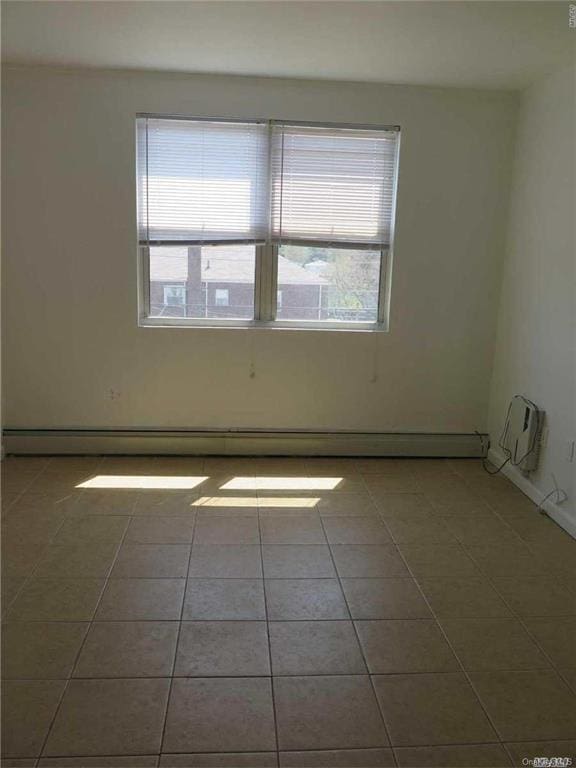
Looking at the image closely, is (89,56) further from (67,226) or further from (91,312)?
(91,312)

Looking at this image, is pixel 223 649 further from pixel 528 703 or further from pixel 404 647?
pixel 528 703

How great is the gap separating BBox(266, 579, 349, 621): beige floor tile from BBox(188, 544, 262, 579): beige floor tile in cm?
14

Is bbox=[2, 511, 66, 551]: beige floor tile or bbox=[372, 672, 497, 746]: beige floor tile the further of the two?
bbox=[2, 511, 66, 551]: beige floor tile

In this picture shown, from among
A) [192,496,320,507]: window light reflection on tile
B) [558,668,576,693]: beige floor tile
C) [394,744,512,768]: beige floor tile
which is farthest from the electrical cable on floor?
[394,744,512,768]: beige floor tile

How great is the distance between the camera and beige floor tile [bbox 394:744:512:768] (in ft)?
6.09

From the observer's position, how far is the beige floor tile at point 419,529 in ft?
10.9

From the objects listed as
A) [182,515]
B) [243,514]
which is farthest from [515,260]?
[182,515]

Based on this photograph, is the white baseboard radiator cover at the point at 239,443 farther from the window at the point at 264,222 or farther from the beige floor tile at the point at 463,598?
the beige floor tile at the point at 463,598

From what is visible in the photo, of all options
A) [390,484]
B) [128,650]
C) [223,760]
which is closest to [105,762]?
[223,760]

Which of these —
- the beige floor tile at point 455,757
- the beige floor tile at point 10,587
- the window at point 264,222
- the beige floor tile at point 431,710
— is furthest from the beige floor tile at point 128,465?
the beige floor tile at point 455,757

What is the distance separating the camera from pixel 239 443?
14.7 ft

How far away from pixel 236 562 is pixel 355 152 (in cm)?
279

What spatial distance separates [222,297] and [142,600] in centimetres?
232

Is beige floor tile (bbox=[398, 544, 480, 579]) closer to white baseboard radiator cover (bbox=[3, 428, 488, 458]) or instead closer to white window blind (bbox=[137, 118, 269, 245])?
white baseboard radiator cover (bbox=[3, 428, 488, 458])
